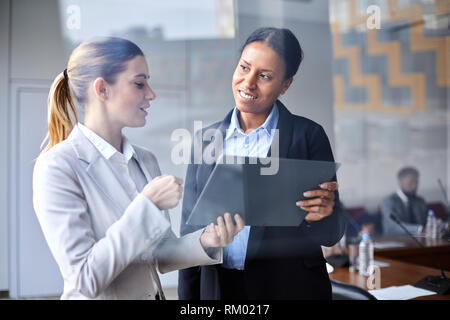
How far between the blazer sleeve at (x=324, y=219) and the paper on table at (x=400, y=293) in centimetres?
50

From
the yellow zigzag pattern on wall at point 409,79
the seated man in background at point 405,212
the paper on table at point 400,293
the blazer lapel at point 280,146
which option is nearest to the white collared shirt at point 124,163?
the blazer lapel at point 280,146

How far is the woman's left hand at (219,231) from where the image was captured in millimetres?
1097

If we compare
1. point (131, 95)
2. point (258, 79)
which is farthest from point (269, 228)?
point (131, 95)

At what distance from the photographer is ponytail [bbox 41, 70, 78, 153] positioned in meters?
1.03

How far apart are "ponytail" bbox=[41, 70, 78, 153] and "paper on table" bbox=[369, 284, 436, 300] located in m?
1.27

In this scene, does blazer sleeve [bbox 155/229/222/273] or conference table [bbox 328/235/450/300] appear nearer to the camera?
blazer sleeve [bbox 155/229/222/273]

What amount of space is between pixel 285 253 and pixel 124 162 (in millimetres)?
540

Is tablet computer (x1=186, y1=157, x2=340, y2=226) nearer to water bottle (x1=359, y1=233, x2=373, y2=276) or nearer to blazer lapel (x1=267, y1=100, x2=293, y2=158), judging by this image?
blazer lapel (x1=267, y1=100, x2=293, y2=158)

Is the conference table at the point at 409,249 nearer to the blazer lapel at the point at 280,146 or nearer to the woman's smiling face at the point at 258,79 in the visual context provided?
the blazer lapel at the point at 280,146

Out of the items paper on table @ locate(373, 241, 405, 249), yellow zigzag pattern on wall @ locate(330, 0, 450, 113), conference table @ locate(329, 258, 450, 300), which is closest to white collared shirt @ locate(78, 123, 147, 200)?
conference table @ locate(329, 258, 450, 300)

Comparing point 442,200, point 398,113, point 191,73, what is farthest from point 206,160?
point 398,113

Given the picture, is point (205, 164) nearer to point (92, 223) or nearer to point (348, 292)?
point (92, 223)

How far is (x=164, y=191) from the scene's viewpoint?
104cm
